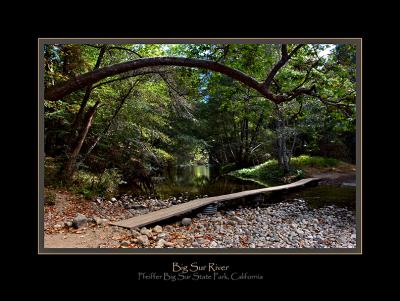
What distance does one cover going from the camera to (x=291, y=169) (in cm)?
393

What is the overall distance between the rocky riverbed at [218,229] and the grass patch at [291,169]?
0.43 meters

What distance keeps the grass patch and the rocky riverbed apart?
0.43m

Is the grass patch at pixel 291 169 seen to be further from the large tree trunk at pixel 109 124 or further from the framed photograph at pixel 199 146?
the large tree trunk at pixel 109 124

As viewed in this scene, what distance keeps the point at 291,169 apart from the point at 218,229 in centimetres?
136

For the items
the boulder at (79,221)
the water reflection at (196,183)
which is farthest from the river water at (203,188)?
the boulder at (79,221)

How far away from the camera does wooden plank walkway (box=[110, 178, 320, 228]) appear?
325cm

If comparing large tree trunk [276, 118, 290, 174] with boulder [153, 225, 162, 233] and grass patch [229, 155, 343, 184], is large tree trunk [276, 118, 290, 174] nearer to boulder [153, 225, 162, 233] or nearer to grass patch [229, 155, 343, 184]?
grass patch [229, 155, 343, 184]

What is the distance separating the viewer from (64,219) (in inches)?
115

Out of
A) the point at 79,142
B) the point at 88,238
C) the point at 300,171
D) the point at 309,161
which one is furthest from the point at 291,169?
the point at 79,142

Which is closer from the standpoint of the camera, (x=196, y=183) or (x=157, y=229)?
(x=157, y=229)

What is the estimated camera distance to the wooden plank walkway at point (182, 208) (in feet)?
10.7

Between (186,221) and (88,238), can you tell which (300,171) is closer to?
(186,221)
